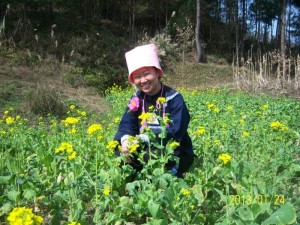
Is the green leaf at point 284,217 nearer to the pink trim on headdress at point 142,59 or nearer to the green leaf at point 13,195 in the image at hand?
the green leaf at point 13,195

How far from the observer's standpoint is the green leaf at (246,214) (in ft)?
5.38

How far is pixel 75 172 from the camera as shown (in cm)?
274

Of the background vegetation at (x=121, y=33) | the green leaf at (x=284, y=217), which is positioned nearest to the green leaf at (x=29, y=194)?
the green leaf at (x=284, y=217)

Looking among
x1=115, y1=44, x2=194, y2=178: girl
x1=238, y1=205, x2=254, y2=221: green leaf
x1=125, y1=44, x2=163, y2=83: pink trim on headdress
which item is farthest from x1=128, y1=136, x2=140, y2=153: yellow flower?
x1=238, y1=205, x2=254, y2=221: green leaf

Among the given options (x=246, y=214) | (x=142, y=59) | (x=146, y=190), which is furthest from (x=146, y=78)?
(x=246, y=214)

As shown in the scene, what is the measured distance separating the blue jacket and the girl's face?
0.52 feet

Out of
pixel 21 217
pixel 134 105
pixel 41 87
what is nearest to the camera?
pixel 21 217

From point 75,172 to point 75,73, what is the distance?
11.7 m

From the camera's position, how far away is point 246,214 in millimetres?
1657

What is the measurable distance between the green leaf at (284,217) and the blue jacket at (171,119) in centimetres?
134

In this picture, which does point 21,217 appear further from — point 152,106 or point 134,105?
point 134,105

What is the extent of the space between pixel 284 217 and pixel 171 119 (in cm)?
157

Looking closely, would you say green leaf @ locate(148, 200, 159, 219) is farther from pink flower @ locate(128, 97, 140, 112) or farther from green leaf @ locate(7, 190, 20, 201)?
pink flower @ locate(128, 97, 140, 112)

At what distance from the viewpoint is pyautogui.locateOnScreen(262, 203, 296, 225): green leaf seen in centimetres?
150
